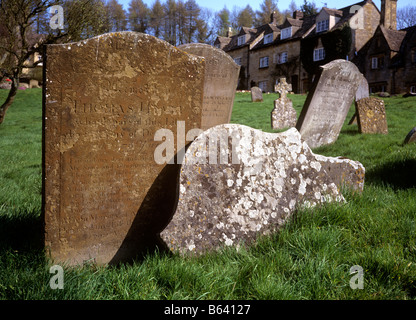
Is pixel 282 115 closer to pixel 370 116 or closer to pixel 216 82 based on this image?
pixel 370 116

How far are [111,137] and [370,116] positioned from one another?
300 inches

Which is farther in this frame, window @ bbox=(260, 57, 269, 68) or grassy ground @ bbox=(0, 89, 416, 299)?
window @ bbox=(260, 57, 269, 68)

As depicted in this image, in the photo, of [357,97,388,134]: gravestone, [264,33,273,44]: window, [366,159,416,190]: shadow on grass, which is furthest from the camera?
[264,33,273,44]: window

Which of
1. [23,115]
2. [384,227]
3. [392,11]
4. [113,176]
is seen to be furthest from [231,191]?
[392,11]

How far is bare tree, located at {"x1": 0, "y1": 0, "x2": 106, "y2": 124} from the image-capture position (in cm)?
952

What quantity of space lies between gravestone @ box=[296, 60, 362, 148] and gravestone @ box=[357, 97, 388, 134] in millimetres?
613

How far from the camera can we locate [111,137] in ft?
10.6

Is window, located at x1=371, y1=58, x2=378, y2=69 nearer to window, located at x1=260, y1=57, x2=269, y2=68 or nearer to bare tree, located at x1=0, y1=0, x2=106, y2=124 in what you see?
window, located at x1=260, y1=57, x2=269, y2=68

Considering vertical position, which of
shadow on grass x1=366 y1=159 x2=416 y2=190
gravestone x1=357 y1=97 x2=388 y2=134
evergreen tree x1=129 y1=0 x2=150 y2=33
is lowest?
shadow on grass x1=366 y1=159 x2=416 y2=190

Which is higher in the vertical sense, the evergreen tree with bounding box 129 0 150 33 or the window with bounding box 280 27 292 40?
the evergreen tree with bounding box 129 0 150 33

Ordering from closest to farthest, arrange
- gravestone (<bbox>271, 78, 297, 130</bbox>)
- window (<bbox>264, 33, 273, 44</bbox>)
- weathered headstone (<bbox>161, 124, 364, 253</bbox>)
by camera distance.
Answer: weathered headstone (<bbox>161, 124, 364, 253</bbox>), gravestone (<bbox>271, 78, 297, 130</bbox>), window (<bbox>264, 33, 273, 44</bbox>)

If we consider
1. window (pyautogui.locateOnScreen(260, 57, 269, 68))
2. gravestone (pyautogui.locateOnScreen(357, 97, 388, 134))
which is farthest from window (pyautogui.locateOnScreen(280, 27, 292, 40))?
gravestone (pyautogui.locateOnScreen(357, 97, 388, 134))

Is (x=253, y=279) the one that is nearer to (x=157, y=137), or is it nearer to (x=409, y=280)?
(x=409, y=280)

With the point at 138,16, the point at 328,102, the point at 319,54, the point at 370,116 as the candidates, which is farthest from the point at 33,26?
the point at 138,16
